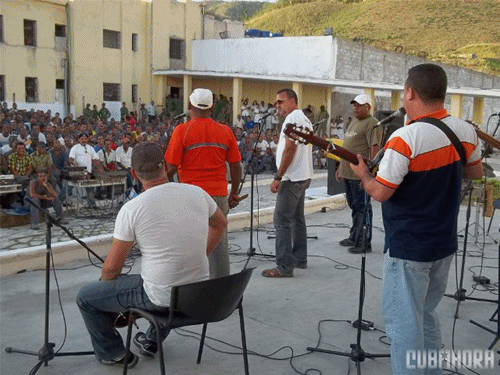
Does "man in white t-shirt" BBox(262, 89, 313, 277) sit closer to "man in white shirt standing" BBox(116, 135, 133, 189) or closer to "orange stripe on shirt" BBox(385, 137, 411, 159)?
"orange stripe on shirt" BBox(385, 137, 411, 159)

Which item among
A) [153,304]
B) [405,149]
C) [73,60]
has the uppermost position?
[73,60]

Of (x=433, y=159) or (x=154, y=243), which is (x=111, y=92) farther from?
(x=433, y=159)

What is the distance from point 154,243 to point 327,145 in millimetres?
1116

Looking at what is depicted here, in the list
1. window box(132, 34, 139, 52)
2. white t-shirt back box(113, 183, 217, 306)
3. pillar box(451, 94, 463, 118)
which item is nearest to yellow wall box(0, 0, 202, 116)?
window box(132, 34, 139, 52)

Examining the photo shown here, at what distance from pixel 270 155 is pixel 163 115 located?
10.1 m

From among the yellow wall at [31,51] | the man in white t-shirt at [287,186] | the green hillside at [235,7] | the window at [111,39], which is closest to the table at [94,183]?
the man in white t-shirt at [287,186]

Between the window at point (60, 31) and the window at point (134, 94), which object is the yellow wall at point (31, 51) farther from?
the window at point (134, 94)

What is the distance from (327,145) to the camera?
3.32 meters

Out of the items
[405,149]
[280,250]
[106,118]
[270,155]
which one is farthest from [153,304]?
[106,118]

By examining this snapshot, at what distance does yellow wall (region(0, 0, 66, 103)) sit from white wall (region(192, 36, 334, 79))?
6.83 metres

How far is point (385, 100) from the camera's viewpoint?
88.3 ft

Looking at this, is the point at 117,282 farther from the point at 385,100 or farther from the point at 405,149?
the point at 385,100

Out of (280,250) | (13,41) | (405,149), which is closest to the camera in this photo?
(405,149)

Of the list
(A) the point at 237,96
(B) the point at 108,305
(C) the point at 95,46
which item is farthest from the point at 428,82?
(C) the point at 95,46
